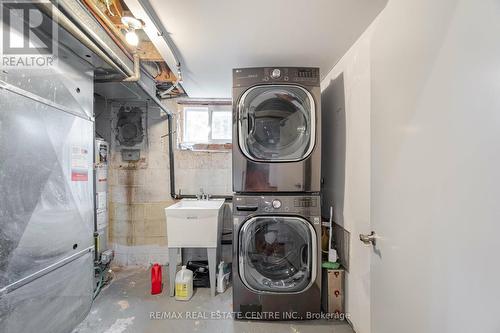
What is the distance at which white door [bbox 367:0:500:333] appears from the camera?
552 millimetres

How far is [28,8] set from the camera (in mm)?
979

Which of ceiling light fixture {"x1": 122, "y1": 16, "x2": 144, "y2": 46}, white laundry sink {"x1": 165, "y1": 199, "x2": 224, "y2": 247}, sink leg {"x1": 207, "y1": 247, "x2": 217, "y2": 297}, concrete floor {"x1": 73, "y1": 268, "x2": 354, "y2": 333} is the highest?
ceiling light fixture {"x1": 122, "y1": 16, "x2": 144, "y2": 46}

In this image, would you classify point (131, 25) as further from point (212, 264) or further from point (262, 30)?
point (212, 264)

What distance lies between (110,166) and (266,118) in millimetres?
2247

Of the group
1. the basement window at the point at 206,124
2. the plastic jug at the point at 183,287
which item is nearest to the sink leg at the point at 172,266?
the plastic jug at the point at 183,287

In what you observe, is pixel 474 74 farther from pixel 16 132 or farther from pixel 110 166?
pixel 110 166

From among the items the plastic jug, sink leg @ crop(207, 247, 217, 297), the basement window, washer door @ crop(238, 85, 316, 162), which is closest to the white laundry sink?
sink leg @ crop(207, 247, 217, 297)

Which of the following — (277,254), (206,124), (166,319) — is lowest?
(166,319)

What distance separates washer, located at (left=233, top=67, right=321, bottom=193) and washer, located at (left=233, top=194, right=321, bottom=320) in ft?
0.42

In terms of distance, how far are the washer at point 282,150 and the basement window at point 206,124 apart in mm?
1083

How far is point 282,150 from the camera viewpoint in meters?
1.92

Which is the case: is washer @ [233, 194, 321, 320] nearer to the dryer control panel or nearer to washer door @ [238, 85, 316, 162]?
washer door @ [238, 85, 316, 162]

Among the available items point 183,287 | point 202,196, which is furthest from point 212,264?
point 202,196

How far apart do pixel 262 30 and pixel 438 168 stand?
134 cm
